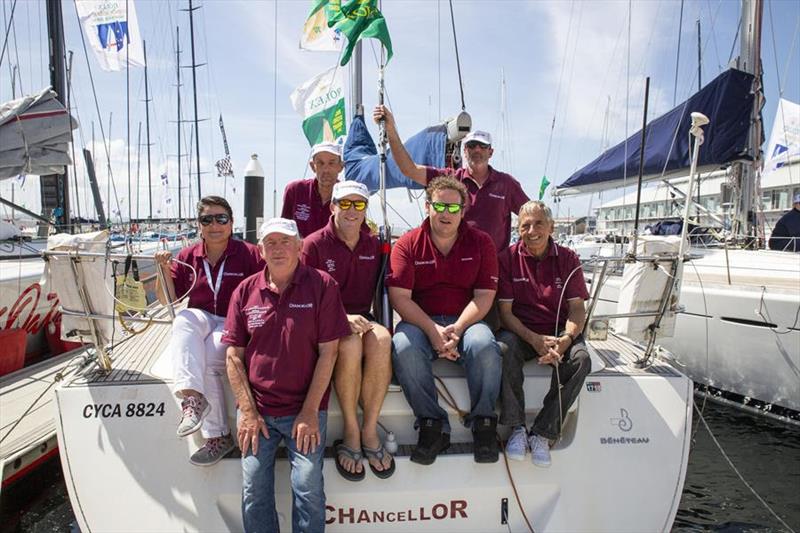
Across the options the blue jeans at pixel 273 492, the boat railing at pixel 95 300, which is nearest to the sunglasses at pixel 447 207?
the blue jeans at pixel 273 492

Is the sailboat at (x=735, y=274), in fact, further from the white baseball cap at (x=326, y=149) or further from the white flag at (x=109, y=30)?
the white flag at (x=109, y=30)

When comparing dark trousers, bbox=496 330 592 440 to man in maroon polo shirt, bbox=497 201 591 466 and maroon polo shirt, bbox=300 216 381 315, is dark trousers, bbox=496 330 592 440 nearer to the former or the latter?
man in maroon polo shirt, bbox=497 201 591 466

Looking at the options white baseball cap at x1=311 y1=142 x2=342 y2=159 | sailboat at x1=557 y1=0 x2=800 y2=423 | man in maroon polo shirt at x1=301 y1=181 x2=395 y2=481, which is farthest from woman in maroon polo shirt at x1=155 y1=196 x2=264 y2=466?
sailboat at x1=557 y1=0 x2=800 y2=423

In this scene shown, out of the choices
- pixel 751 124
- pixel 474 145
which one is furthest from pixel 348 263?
pixel 751 124

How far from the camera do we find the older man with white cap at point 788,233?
8.57m

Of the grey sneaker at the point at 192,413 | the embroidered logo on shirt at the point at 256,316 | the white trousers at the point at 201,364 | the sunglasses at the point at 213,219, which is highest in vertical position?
the sunglasses at the point at 213,219

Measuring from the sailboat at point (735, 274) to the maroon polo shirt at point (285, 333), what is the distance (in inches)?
123

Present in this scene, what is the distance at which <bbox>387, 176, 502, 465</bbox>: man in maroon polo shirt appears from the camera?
2.77m

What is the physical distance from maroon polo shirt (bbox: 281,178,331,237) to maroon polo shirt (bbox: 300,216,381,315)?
808 millimetres

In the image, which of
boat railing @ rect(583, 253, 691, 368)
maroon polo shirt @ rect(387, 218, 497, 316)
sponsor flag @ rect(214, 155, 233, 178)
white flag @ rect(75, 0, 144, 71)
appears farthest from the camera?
sponsor flag @ rect(214, 155, 233, 178)

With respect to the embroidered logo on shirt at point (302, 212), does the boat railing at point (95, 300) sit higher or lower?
lower

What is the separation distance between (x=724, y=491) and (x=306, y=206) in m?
4.41

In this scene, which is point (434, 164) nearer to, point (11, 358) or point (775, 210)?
point (11, 358)

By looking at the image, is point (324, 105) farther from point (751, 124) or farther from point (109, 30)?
point (751, 124)
